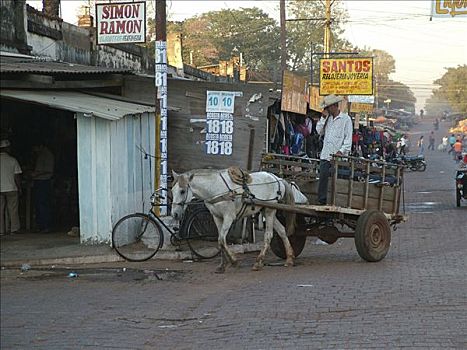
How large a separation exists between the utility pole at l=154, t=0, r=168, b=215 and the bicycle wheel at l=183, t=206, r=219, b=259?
62 cm

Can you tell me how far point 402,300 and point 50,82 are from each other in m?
5.69

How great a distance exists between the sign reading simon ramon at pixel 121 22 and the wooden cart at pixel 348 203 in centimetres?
278

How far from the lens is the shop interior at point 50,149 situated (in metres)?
12.5

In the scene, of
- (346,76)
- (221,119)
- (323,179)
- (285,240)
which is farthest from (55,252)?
(346,76)

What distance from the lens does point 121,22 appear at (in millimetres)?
11680

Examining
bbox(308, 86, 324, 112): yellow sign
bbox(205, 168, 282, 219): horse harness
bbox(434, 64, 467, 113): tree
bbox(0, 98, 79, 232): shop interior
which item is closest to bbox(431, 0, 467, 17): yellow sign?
bbox(205, 168, 282, 219): horse harness

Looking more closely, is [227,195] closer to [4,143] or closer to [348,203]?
[348,203]

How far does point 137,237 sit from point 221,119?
2.78 meters

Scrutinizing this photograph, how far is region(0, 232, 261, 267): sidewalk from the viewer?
10.2 metres

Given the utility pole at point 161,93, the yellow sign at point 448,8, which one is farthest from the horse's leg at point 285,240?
the yellow sign at point 448,8

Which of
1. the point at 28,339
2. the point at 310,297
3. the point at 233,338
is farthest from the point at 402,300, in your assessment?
the point at 28,339

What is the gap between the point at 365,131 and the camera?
96.1ft

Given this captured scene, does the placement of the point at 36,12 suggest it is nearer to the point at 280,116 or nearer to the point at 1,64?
the point at 1,64

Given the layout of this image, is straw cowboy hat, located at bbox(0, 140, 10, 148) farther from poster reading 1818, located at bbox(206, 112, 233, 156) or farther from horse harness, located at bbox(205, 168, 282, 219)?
horse harness, located at bbox(205, 168, 282, 219)
